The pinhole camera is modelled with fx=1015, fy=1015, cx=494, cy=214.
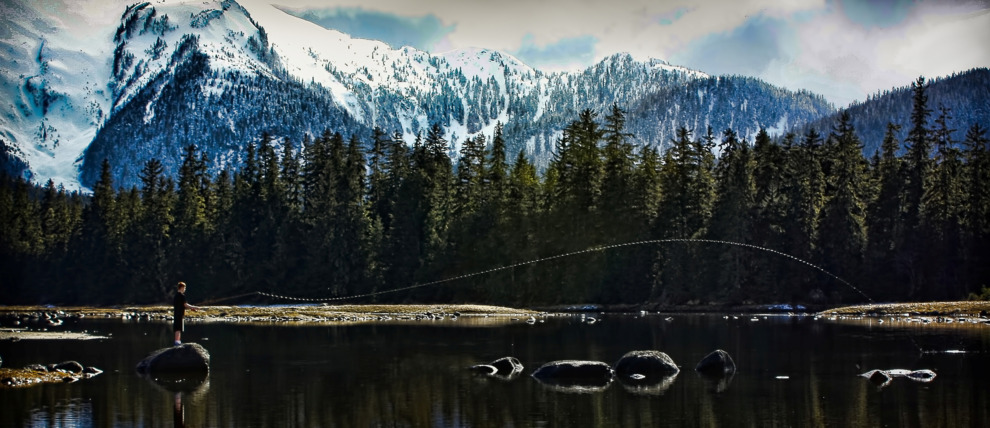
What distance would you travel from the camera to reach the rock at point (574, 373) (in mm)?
32906

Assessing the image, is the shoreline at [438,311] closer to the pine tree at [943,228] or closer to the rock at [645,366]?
the pine tree at [943,228]

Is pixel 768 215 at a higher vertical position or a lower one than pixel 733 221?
higher

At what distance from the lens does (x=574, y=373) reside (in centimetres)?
3319

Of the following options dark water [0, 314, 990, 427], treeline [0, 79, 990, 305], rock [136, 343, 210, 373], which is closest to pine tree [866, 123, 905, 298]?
treeline [0, 79, 990, 305]

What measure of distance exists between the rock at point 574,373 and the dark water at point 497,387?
0.75m

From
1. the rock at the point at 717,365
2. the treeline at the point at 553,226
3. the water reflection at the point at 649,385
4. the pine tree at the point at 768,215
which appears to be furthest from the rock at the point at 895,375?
the pine tree at the point at 768,215

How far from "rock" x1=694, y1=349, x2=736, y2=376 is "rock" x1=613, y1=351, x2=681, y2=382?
94cm

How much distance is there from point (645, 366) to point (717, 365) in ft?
8.40

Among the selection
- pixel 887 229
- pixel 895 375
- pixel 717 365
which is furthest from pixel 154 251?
pixel 895 375

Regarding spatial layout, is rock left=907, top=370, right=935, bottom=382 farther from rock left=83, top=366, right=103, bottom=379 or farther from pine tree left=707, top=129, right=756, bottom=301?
pine tree left=707, top=129, right=756, bottom=301

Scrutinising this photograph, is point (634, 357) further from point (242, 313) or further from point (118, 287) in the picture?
point (118, 287)

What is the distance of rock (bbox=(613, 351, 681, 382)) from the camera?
1339 inches

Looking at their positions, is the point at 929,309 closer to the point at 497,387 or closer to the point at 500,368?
the point at 500,368

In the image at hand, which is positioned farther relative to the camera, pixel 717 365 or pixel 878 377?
pixel 717 365
